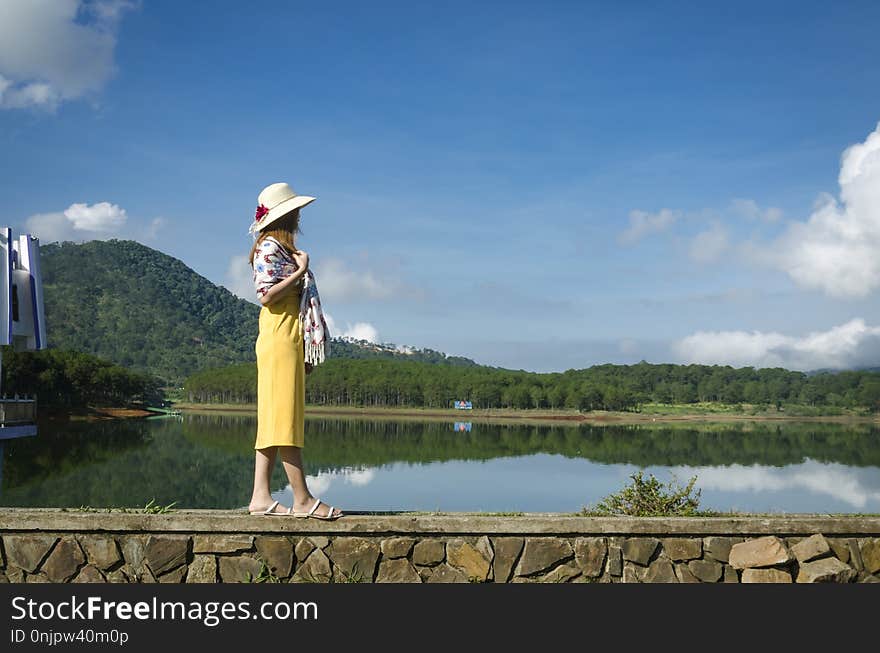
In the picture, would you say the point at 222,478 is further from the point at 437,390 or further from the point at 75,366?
the point at 437,390

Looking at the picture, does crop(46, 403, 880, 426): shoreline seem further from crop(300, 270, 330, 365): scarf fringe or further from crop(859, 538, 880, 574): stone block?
crop(859, 538, 880, 574): stone block

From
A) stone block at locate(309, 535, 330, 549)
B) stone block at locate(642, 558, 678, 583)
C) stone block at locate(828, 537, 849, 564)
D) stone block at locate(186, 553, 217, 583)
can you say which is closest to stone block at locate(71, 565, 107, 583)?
stone block at locate(186, 553, 217, 583)

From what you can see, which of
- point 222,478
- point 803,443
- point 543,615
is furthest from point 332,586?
point 803,443

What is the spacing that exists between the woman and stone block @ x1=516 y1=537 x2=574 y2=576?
1271 mm

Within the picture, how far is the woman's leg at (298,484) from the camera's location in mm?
5475

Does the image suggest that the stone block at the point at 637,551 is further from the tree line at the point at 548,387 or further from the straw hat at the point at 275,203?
the tree line at the point at 548,387

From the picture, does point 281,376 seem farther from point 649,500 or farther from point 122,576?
point 649,500

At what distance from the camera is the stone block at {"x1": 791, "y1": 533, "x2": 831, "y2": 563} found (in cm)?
564

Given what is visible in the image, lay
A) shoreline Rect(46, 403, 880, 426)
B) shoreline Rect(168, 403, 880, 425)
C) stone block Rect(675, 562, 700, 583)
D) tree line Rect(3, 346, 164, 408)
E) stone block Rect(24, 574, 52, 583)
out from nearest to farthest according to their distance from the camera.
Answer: stone block Rect(24, 574, 52, 583), stone block Rect(675, 562, 700, 583), tree line Rect(3, 346, 164, 408), shoreline Rect(46, 403, 880, 426), shoreline Rect(168, 403, 880, 425)

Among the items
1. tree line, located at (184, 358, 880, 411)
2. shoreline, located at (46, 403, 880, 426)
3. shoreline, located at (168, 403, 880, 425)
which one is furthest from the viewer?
tree line, located at (184, 358, 880, 411)

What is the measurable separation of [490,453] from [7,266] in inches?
1012

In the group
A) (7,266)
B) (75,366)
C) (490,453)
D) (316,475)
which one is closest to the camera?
(316,475)

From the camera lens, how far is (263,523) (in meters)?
5.37

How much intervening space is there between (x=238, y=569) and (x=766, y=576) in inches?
139
